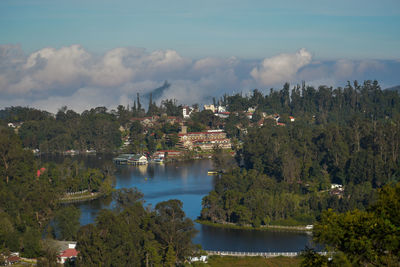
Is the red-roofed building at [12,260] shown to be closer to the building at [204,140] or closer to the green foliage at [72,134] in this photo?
the building at [204,140]

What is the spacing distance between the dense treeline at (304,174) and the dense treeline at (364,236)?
11734 mm

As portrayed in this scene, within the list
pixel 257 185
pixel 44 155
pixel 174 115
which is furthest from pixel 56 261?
pixel 174 115

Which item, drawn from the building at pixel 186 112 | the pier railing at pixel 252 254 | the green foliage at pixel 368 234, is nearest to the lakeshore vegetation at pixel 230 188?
the green foliage at pixel 368 234

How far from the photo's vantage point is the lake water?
18750 mm

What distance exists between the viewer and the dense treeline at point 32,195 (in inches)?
664

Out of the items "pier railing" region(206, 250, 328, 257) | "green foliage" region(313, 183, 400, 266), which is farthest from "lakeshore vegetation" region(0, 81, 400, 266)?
"pier railing" region(206, 250, 328, 257)

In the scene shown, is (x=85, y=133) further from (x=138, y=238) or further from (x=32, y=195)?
(x=138, y=238)

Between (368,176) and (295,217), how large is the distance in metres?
5.82

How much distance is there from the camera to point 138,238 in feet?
50.6

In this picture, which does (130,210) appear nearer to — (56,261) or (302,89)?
(56,261)

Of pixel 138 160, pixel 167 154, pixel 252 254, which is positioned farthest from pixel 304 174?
pixel 167 154

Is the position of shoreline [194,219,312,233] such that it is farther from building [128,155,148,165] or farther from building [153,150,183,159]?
building [153,150,183,159]

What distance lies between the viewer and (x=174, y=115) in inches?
2078

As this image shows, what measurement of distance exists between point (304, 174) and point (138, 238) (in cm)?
A: 1335
